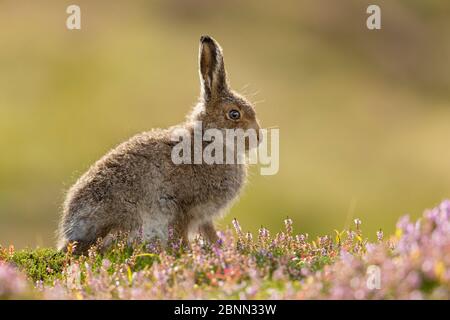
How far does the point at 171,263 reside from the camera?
407 inches

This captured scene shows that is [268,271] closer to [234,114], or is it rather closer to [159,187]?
[159,187]

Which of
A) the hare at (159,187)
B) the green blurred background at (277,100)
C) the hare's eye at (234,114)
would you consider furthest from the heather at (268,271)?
the green blurred background at (277,100)

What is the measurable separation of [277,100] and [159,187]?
4562 centimetres

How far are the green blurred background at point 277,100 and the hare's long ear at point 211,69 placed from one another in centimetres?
1804

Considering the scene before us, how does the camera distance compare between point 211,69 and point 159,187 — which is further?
point 211,69

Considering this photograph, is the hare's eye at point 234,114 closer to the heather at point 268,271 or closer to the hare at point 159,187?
the hare at point 159,187

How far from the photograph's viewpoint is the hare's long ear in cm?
1488

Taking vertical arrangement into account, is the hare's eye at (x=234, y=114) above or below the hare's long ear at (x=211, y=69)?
below

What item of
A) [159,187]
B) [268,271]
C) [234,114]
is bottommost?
[268,271]

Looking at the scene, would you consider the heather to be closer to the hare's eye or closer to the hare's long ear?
the hare's eye

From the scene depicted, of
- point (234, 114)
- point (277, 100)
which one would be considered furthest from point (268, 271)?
point (277, 100)

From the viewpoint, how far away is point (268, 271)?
10.3 m

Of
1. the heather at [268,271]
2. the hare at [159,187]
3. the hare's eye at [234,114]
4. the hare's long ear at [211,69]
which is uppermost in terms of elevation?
the hare's long ear at [211,69]

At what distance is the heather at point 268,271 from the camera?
8812mm
